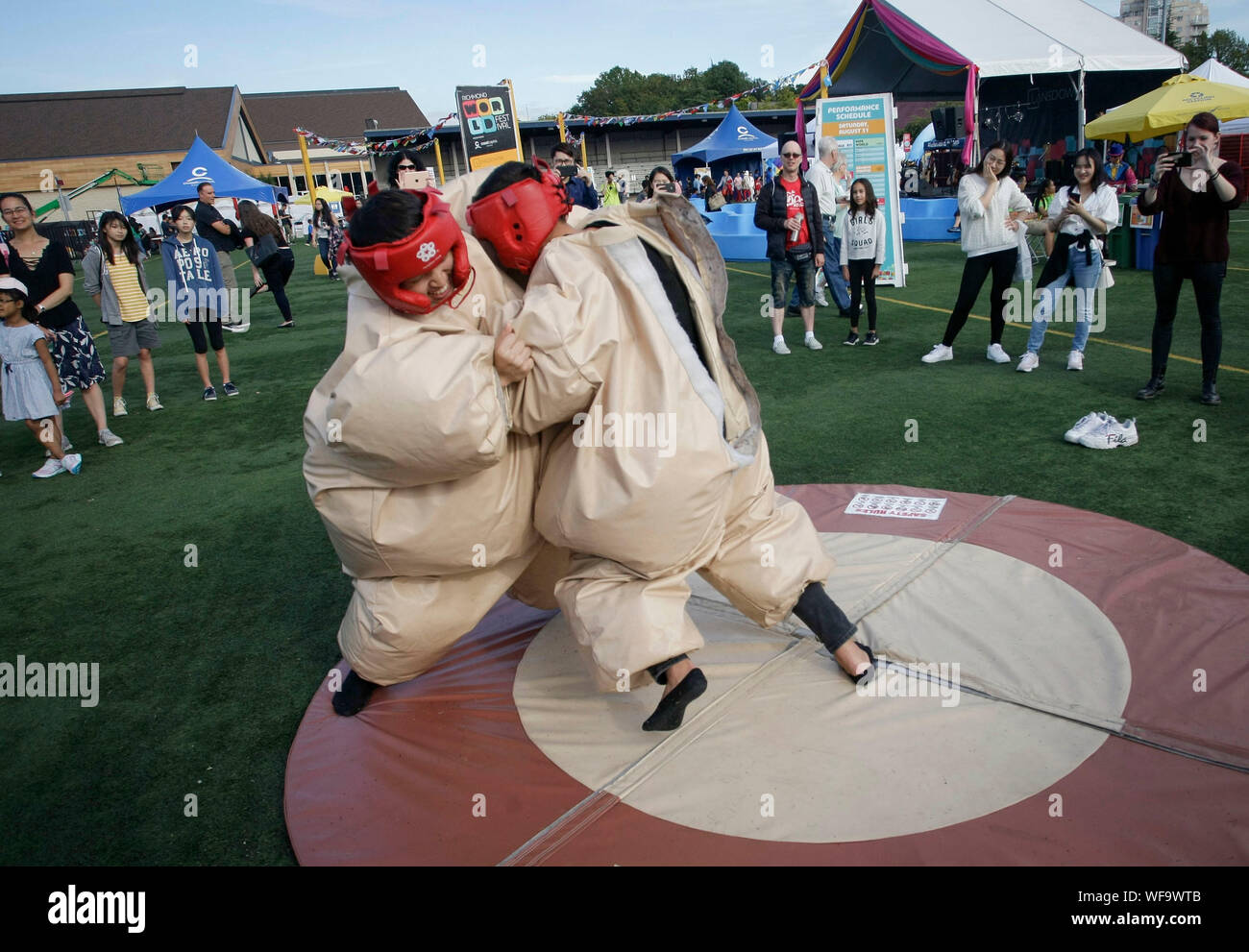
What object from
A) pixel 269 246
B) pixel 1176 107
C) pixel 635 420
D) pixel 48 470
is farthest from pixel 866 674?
pixel 1176 107

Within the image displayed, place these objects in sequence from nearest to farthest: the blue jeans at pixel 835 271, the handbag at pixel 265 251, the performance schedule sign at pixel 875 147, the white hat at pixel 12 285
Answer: the white hat at pixel 12 285 < the blue jeans at pixel 835 271 < the performance schedule sign at pixel 875 147 < the handbag at pixel 265 251

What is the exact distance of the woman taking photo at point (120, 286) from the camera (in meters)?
6.38

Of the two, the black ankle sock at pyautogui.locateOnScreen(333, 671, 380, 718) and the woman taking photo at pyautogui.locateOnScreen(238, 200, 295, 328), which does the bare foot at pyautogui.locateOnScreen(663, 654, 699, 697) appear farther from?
the woman taking photo at pyautogui.locateOnScreen(238, 200, 295, 328)

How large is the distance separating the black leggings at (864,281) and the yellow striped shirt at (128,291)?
5.82 meters

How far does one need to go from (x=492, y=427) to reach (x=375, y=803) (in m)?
1.16

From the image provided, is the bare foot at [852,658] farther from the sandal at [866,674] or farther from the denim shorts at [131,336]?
the denim shorts at [131,336]

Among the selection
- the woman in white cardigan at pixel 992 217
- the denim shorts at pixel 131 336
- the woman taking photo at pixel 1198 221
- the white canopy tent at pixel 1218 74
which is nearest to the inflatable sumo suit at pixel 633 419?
the woman taking photo at pixel 1198 221

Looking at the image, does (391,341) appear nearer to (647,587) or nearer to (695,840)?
(647,587)

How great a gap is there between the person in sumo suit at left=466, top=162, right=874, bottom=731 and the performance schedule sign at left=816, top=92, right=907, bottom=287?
28.1ft

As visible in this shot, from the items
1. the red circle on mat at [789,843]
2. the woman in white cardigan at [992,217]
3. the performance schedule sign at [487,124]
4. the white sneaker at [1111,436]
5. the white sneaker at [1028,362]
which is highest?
the performance schedule sign at [487,124]

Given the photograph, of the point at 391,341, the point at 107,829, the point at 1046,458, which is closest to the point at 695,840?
the point at 391,341

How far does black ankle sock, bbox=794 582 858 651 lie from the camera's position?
8.09 feet
